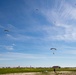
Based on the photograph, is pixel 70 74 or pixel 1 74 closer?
pixel 1 74

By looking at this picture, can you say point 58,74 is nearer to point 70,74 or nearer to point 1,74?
point 70,74

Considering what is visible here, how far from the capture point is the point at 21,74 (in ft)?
251

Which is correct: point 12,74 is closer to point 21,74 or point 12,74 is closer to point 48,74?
point 21,74

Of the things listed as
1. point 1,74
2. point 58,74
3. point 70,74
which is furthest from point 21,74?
point 70,74

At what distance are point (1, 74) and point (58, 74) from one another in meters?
23.3

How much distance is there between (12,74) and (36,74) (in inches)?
386

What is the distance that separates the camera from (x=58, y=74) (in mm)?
79938

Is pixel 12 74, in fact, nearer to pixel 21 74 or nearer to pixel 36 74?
pixel 21 74

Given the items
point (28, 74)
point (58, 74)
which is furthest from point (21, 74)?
point (58, 74)

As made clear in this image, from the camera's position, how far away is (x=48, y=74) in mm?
79188

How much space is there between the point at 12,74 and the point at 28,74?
6.35 m

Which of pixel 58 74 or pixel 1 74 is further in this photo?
pixel 58 74

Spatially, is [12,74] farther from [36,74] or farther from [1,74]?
[36,74]

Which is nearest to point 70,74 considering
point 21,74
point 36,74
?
point 36,74
